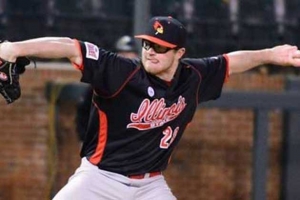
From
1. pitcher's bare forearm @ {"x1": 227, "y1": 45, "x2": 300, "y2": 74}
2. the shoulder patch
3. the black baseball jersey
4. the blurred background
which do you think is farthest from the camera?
the blurred background

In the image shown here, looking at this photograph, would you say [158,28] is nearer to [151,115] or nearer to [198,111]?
[151,115]

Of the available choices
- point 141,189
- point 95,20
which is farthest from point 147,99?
point 95,20

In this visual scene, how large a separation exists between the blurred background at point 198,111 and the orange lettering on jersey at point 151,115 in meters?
2.62

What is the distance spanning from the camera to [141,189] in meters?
5.82

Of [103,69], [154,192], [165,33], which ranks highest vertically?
[165,33]

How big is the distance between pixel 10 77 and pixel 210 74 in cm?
129

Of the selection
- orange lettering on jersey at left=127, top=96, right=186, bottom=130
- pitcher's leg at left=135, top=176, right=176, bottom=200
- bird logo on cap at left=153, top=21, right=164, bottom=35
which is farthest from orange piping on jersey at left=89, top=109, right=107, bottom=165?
bird logo on cap at left=153, top=21, right=164, bottom=35

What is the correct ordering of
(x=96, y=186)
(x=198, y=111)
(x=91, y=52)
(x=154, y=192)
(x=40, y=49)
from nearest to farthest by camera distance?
(x=40, y=49)
(x=91, y=52)
(x=96, y=186)
(x=154, y=192)
(x=198, y=111)

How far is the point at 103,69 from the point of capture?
562 cm

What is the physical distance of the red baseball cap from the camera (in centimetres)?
571

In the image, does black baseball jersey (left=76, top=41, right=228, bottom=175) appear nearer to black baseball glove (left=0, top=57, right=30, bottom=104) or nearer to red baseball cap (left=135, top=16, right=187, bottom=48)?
red baseball cap (left=135, top=16, right=187, bottom=48)

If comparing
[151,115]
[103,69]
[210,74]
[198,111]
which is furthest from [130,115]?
[198,111]

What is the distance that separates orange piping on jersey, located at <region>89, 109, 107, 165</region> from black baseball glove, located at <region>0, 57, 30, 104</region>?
54 cm

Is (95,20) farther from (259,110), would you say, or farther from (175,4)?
A: (259,110)
